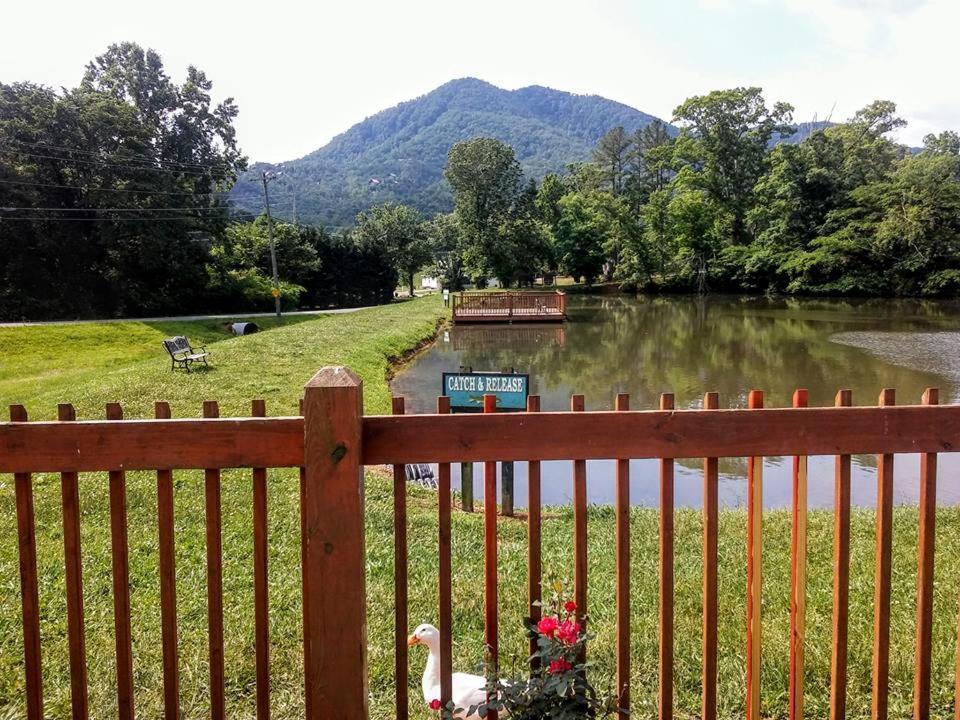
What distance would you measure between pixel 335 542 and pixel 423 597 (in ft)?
6.29

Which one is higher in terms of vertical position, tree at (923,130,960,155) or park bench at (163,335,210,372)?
tree at (923,130,960,155)

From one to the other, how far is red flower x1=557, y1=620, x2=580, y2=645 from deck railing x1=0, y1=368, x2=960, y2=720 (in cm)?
9

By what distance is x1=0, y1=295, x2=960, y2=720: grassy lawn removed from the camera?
2.62 meters

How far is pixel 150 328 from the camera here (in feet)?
73.3

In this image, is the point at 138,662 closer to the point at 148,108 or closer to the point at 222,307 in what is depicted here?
the point at 222,307

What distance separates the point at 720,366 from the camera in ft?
48.5

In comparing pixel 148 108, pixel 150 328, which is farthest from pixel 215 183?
pixel 150 328

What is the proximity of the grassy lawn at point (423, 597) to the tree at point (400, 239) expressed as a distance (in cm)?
3938

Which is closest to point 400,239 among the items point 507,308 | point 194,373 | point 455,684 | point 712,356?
point 507,308

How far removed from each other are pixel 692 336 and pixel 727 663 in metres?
18.9

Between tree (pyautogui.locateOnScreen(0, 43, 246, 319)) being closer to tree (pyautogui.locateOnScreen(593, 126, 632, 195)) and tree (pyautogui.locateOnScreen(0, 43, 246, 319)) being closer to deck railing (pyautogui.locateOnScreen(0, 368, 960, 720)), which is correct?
deck railing (pyautogui.locateOnScreen(0, 368, 960, 720))

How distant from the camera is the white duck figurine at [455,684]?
202cm

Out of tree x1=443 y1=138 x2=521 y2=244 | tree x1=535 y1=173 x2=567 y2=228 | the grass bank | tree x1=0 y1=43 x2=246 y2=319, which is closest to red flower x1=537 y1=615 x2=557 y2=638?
the grass bank

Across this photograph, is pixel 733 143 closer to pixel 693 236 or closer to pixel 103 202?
pixel 693 236
